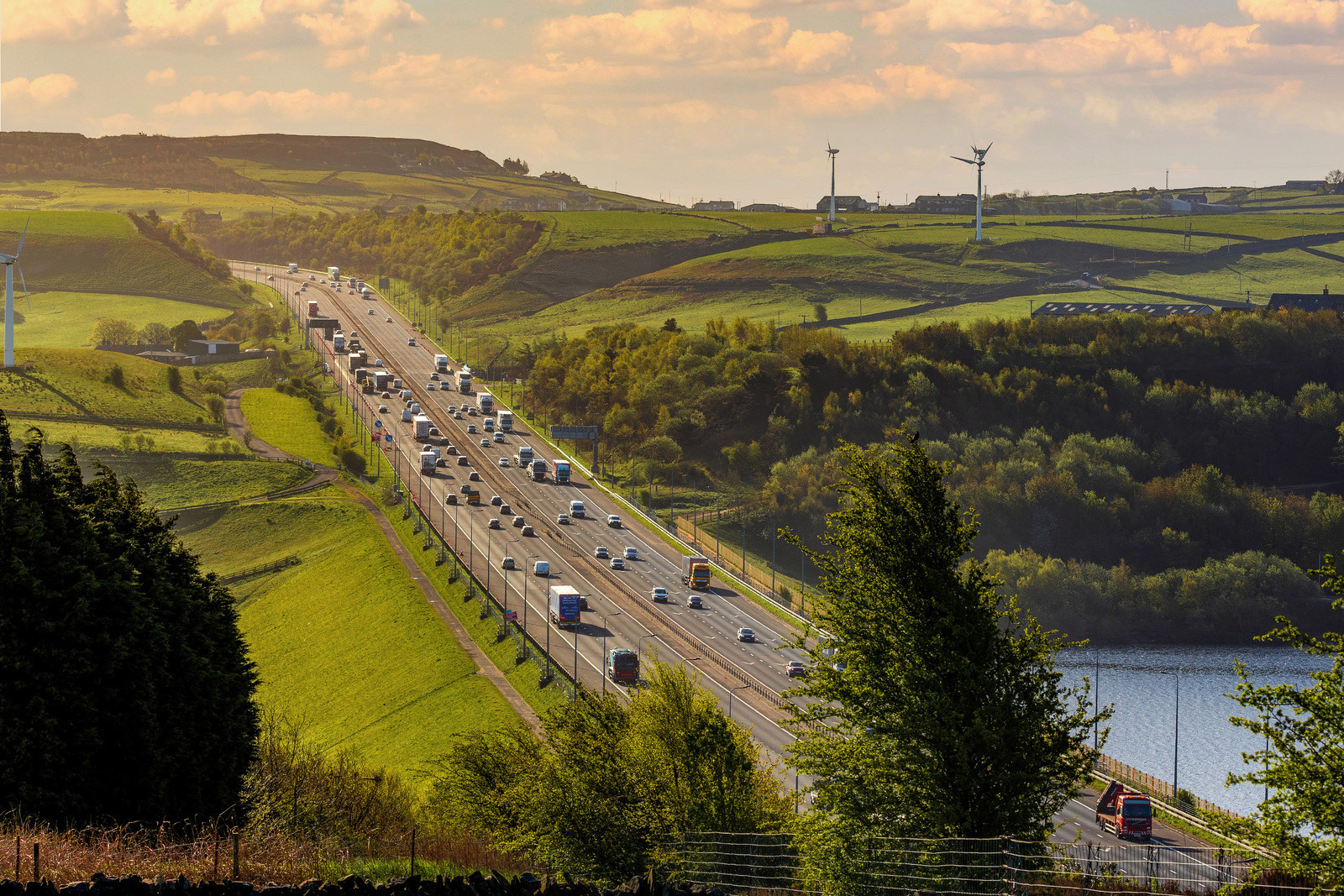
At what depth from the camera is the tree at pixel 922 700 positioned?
28.3 metres

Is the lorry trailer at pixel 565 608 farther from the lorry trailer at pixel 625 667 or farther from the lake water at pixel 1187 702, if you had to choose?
the lake water at pixel 1187 702

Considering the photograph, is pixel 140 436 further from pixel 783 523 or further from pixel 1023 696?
pixel 1023 696

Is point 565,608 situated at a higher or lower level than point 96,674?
lower

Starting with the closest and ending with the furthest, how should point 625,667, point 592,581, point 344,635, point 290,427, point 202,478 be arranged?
point 625,667, point 344,635, point 592,581, point 202,478, point 290,427

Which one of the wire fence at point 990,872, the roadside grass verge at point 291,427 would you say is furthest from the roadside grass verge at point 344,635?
the wire fence at point 990,872

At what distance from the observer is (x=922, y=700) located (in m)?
28.4

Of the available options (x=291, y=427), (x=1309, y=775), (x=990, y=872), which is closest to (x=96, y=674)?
(x=990, y=872)

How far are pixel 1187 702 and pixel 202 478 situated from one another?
10834 centimetres

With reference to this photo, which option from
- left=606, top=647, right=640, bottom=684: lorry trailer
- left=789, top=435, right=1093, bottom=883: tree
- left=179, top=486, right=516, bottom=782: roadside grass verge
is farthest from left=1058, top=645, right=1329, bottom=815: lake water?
left=789, top=435, right=1093, bottom=883: tree

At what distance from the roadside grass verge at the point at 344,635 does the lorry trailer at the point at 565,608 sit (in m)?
8.51

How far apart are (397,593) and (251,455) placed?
185 ft

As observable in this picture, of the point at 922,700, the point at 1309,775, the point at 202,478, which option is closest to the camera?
the point at 1309,775

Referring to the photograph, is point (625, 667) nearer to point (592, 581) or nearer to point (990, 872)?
point (592, 581)

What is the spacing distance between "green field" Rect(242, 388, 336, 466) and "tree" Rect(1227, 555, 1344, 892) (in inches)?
6107
